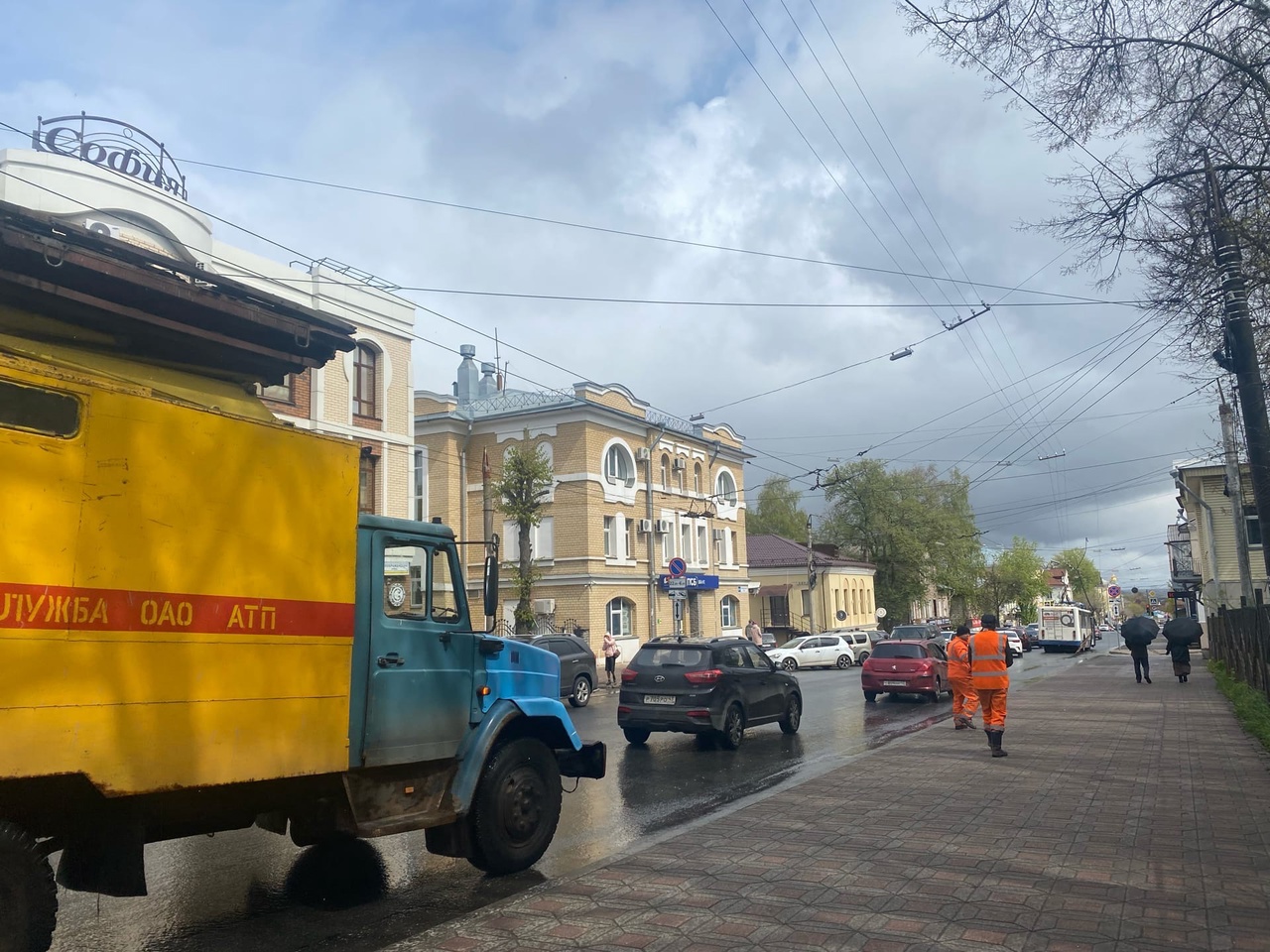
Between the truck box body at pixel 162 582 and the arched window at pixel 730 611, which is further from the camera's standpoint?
the arched window at pixel 730 611

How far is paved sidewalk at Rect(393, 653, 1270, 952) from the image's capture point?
4941 millimetres

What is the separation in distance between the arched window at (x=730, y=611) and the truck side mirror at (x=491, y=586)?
41.9 metres

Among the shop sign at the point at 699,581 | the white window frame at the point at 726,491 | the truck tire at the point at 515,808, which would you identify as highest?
the white window frame at the point at 726,491

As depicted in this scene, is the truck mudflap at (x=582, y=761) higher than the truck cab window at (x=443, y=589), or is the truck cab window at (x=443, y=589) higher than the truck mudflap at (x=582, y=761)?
the truck cab window at (x=443, y=589)

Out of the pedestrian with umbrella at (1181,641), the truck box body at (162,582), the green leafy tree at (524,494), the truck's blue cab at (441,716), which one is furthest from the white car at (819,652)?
the truck box body at (162,582)

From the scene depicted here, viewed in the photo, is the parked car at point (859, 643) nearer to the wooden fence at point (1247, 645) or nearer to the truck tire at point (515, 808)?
the wooden fence at point (1247, 645)

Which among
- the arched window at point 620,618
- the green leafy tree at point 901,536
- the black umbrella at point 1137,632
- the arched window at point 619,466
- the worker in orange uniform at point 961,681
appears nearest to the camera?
the worker in orange uniform at point 961,681

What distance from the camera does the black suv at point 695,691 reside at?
1311 centimetres

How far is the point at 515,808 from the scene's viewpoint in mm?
6562

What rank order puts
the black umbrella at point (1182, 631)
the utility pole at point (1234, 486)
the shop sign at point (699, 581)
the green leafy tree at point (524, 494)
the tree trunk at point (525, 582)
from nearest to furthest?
the utility pole at point (1234, 486) < the black umbrella at point (1182, 631) < the green leafy tree at point (524, 494) < the tree trunk at point (525, 582) < the shop sign at point (699, 581)

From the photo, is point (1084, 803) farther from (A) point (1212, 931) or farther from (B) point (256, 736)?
(B) point (256, 736)

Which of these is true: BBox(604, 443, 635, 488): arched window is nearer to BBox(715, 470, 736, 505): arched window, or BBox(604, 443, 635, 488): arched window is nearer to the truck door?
BBox(715, 470, 736, 505): arched window

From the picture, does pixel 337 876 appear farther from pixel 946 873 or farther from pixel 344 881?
pixel 946 873

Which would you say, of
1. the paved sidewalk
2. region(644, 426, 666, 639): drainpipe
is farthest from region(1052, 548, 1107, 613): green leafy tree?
the paved sidewalk
